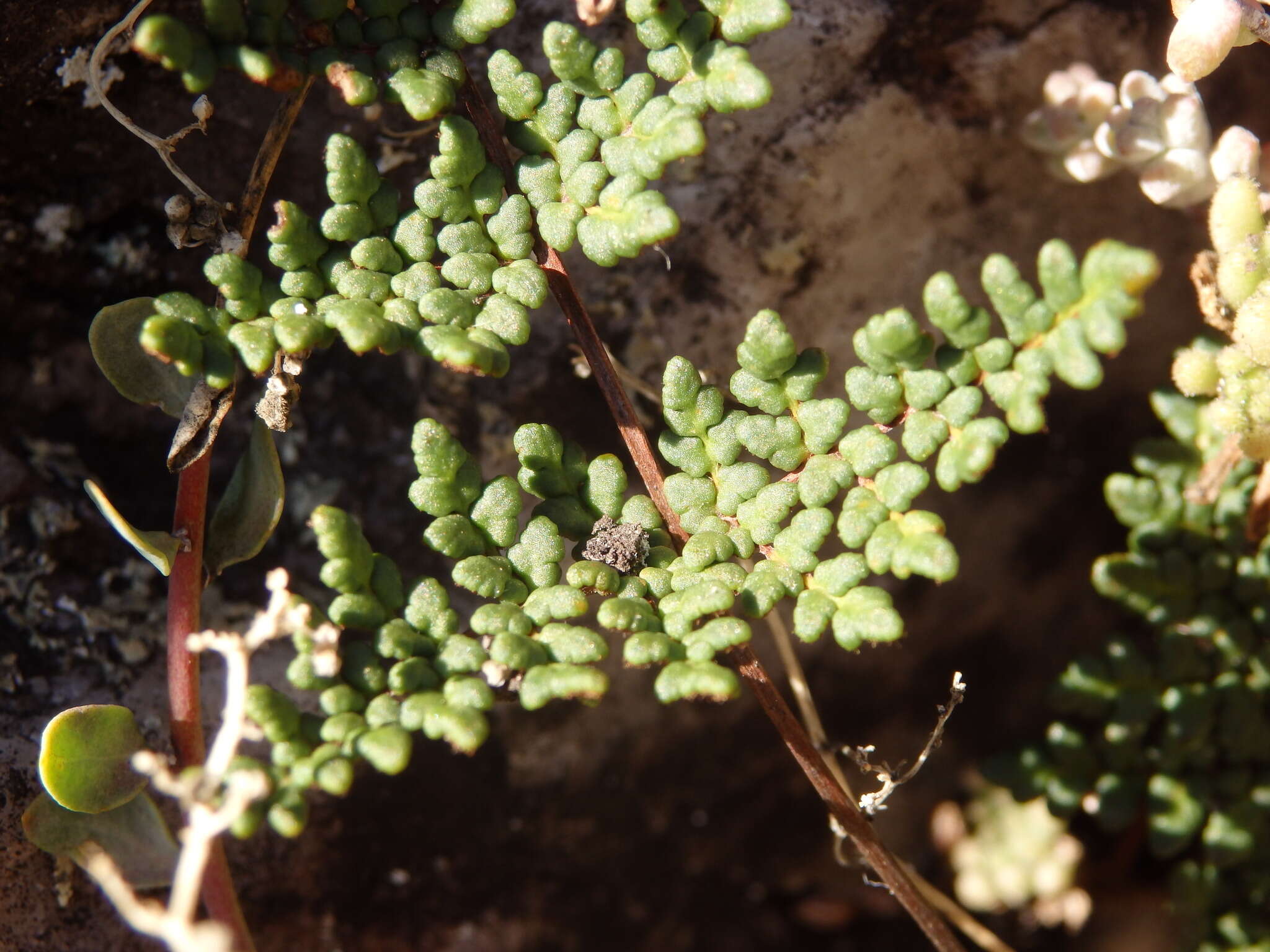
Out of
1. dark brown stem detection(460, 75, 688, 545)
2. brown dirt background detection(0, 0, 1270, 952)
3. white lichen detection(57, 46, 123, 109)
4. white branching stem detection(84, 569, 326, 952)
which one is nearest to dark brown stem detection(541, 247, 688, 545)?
dark brown stem detection(460, 75, 688, 545)

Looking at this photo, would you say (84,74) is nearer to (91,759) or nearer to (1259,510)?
(91,759)

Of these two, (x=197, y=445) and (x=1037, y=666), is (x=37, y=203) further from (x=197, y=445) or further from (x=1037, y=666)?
(x=1037, y=666)

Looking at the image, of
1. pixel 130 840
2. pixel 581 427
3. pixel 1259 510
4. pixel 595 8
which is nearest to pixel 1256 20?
pixel 1259 510

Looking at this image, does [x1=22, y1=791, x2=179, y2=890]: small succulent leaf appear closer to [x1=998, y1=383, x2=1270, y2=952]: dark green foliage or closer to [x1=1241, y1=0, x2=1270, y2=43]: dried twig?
[x1=998, y1=383, x2=1270, y2=952]: dark green foliage

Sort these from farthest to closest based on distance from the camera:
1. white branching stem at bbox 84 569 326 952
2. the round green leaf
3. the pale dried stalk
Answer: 1. the pale dried stalk
2. the round green leaf
3. white branching stem at bbox 84 569 326 952

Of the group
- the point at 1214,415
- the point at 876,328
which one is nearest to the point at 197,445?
the point at 876,328

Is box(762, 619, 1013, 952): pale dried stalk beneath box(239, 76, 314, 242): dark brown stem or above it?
beneath

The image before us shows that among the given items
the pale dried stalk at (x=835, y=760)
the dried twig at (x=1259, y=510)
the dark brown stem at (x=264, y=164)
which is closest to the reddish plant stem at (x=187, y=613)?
the dark brown stem at (x=264, y=164)
